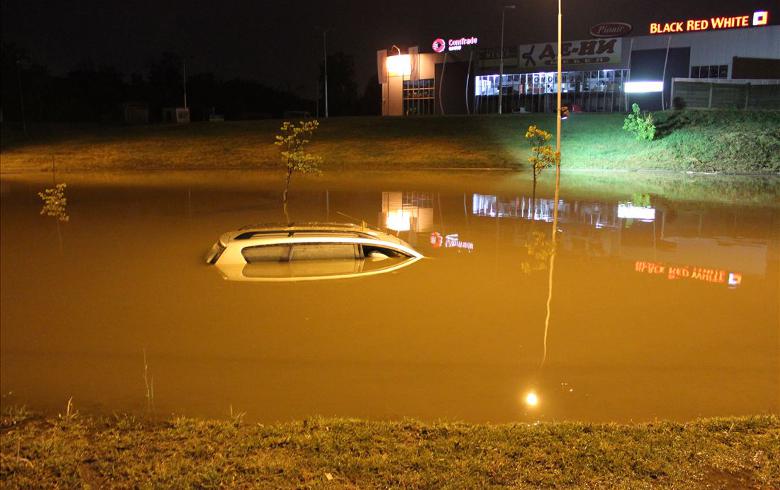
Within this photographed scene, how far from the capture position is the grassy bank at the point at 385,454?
473 cm

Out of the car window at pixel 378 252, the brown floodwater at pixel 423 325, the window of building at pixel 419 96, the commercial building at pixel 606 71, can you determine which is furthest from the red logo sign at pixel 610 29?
the car window at pixel 378 252

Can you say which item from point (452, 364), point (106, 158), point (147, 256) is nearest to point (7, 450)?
point (452, 364)

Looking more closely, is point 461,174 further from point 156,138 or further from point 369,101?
point 369,101

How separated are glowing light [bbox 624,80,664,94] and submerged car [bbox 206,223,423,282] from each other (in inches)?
1982

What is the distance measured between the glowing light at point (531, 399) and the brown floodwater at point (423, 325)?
5cm

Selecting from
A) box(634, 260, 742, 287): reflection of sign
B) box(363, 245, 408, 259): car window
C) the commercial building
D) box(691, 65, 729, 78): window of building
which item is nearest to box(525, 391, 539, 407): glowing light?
box(363, 245, 408, 259): car window

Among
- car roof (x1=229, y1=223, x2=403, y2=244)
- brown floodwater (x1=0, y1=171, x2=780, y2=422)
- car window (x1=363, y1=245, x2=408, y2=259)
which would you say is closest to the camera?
brown floodwater (x1=0, y1=171, x2=780, y2=422)

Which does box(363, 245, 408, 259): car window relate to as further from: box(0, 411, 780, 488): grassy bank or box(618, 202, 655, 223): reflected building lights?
box(618, 202, 655, 223): reflected building lights

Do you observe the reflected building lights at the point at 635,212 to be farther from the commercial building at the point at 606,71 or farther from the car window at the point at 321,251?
the commercial building at the point at 606,71

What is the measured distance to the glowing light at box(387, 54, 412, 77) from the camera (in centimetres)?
6771

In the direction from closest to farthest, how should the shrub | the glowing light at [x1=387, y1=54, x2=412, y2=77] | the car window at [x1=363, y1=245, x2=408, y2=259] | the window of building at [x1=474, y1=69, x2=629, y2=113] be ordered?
the car window at [x1=363, y1=245, x2=408, y2=259] < the shrub < the window of building at [x1=474, y1=69, x2=629, y2=113] < the glowing light at [x1=387, y1=54, x2=412, y2=77]

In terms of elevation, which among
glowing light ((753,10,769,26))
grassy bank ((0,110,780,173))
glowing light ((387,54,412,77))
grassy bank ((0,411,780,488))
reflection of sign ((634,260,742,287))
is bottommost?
reflection of sign ((634,260,742,287))

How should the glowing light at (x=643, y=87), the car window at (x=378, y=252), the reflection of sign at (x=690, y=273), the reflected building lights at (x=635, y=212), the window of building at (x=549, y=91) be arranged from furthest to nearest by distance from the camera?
the window of building at (x=549, y=91) < the glowing light at (x=643, y=87) < the reflected building lights at (x=635, y=212) < the car window at (x=378, y=252) < the reflection of sign at (x=690, y=273)

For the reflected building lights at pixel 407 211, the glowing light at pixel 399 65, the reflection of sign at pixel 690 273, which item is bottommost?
the reflection of sign at pixel 690 273
